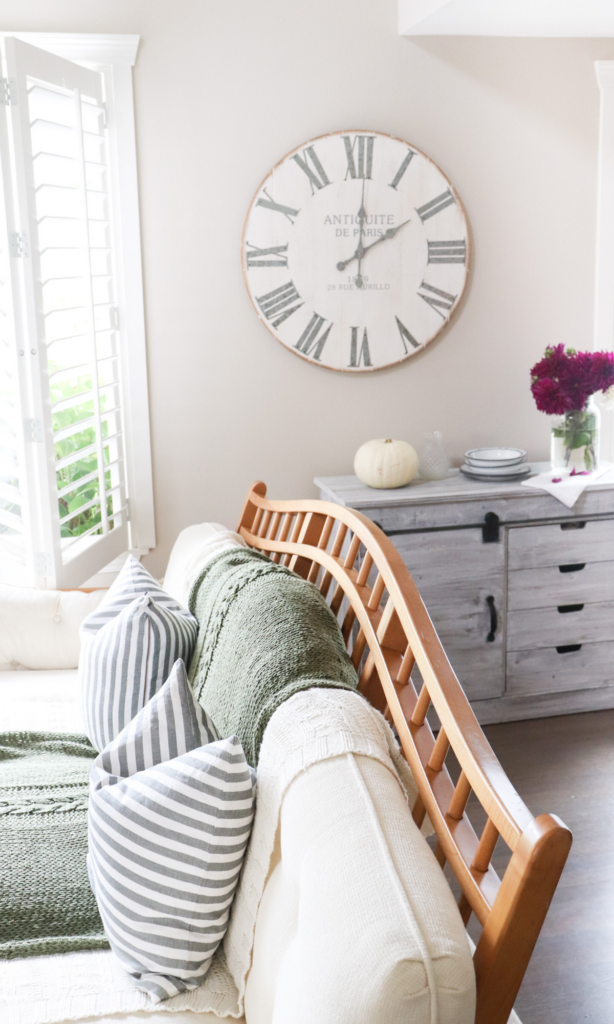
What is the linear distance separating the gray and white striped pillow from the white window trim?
251 cm

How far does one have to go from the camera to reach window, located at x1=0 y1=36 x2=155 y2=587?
7.32 feet

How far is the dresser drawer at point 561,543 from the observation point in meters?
2.75

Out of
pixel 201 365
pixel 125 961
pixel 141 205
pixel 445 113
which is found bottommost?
pixel 125 961

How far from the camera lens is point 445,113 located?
2877mm

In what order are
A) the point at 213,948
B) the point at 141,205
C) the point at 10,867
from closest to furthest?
the point at 213,948, the point at 10,867, the point at 141,205

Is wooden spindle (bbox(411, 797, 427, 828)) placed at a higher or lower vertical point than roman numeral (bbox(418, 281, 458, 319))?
lower

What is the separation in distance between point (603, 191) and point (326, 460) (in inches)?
54.7

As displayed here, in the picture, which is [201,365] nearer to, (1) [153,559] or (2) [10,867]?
(1) [153,559]

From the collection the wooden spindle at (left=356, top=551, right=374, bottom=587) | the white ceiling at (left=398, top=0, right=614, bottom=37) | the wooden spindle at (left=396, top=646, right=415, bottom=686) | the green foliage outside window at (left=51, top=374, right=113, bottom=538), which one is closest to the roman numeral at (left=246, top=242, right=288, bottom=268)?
the green foliage outside window at (left=51, top=374, right=113, bottom=538)

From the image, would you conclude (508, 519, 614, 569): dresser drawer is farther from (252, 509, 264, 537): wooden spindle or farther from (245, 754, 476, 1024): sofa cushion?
(245, 754, 476, 1024): sofa cushion

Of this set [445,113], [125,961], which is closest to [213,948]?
[125,961]

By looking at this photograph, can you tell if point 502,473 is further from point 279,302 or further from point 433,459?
point 279,302

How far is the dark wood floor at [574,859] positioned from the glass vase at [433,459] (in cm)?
88

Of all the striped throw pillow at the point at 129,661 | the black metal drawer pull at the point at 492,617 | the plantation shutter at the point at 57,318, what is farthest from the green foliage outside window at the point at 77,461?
the black metal drawer pull at the point at 492,617
